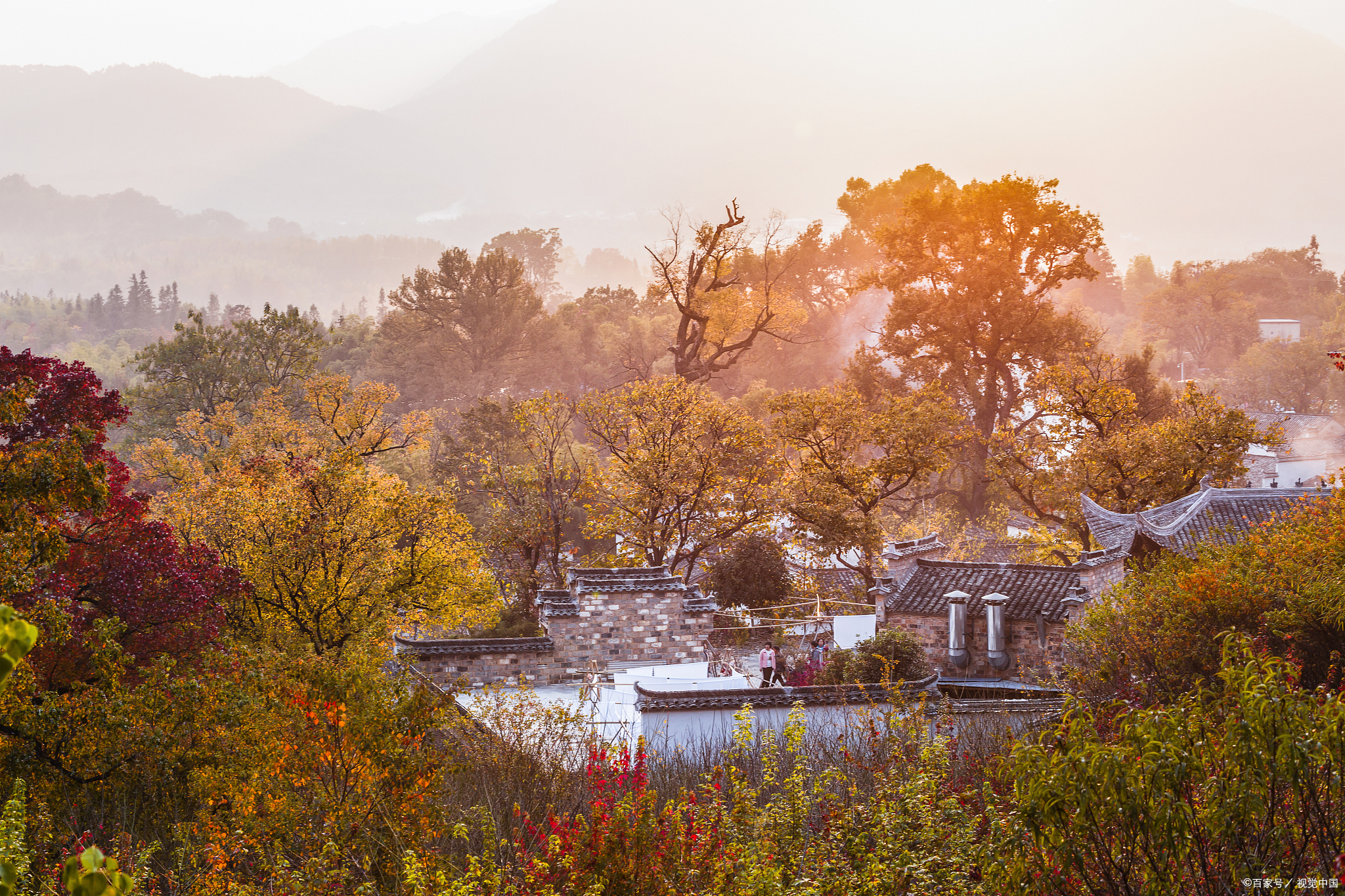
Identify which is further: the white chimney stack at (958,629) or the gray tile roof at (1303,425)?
the gray tile roof at (1303,425)

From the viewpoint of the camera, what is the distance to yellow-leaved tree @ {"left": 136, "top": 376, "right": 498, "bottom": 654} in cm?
1482

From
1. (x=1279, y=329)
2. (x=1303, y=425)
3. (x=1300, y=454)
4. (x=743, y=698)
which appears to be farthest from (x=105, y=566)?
(x=1279, y=329)

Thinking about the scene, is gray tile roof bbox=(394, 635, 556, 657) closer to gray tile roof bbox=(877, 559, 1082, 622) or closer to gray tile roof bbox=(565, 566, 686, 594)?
gray tile roof bbox=(565, 566, 686, 594)

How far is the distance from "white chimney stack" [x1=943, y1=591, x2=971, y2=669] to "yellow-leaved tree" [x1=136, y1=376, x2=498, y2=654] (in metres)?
9.42

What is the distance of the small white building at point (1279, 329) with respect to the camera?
62653mm

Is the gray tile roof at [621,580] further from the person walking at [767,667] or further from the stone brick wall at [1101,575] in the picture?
the stone brick wall at [1101,575]

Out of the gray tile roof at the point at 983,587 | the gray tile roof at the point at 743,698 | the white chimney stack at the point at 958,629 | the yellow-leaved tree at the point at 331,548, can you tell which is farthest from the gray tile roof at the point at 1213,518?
the yellow-leaved tree at the point at 331,548

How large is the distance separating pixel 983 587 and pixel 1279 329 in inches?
2293

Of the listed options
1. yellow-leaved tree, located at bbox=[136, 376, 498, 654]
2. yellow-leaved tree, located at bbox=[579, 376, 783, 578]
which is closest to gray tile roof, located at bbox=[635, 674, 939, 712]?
yellow-leaved tree, located at bbox=[136, 376, 498, 654]

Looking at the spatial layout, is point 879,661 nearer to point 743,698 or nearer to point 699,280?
point 743,698

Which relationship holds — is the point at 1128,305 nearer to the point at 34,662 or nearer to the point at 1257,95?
the point at 34,662

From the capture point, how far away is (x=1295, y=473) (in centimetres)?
3772

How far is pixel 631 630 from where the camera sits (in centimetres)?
1858

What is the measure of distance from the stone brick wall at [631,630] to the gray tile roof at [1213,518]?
8.25 meters
